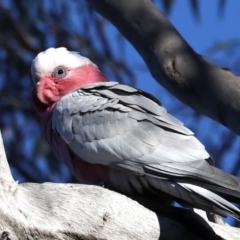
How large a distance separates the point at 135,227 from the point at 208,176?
0.90 ft

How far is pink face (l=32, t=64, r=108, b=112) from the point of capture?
314 cm

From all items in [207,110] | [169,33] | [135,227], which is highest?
[169,33]

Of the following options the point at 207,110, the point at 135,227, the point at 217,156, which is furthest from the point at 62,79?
the point at 217,156

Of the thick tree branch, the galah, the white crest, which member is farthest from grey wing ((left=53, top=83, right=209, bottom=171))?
the white crest

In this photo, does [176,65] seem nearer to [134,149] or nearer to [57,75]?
[134,149]

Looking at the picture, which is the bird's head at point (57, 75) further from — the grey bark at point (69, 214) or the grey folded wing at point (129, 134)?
the grey bark at point (69, 214)

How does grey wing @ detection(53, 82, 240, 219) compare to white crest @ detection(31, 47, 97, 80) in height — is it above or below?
below

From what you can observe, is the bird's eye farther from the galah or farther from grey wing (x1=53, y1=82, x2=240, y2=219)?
grey wing (x1=53, y1=82, x2=240, y2=219)

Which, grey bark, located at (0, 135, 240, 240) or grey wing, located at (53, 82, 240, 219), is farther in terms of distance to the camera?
grey wing, located at (53, 82, 240, 219)

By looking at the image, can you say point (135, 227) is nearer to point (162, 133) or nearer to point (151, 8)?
point (162, 133)

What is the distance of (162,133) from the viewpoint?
270 cm

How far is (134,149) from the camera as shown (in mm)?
2676

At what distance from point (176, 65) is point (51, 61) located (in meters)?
0.72

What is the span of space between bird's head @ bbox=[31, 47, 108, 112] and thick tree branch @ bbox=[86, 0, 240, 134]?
0.49 m
